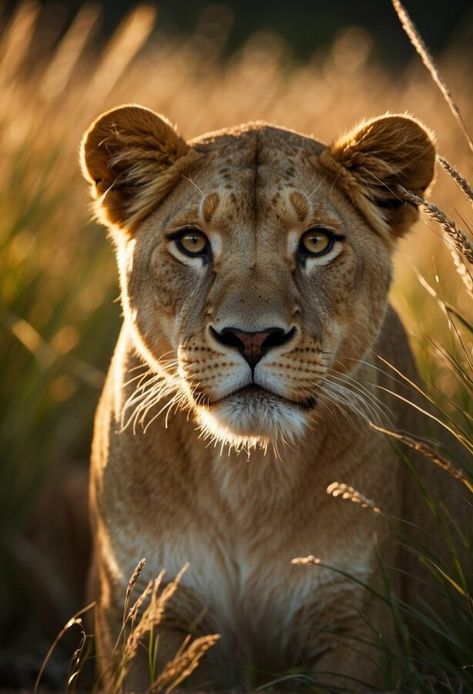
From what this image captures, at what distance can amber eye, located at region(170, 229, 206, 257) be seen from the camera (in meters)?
4.12

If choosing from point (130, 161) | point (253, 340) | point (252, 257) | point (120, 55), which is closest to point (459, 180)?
point (253, 340)

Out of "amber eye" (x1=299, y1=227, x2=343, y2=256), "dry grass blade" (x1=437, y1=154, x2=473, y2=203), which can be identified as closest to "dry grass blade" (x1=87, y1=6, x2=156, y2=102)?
"amber eye" (x1=299, y1=227, x2=343, y2=256)

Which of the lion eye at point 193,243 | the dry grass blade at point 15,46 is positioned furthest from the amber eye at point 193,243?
the dry grass blade at point 15,46

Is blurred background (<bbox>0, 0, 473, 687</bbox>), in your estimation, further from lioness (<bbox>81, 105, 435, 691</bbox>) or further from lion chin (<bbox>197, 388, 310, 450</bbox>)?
lion chin (<bbox>197, 388, 310, 450</bbox>)

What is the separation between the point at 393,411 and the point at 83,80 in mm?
5044

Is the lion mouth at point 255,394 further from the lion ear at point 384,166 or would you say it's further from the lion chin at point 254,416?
the lion ear at point 384,166

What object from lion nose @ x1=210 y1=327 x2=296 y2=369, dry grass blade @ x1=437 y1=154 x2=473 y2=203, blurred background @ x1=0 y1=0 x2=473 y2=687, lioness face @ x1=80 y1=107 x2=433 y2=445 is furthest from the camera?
blurred background @ x1=0 y1=0 x2=473 y2=687

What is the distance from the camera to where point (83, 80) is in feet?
29.0

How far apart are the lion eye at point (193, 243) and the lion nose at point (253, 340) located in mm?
477

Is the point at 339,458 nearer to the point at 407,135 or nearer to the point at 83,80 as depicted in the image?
the point at 407,135

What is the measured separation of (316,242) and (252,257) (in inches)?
9.9

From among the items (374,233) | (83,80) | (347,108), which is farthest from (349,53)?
(374,233)

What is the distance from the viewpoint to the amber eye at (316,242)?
4.07m

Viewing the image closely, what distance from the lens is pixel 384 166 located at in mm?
4191
